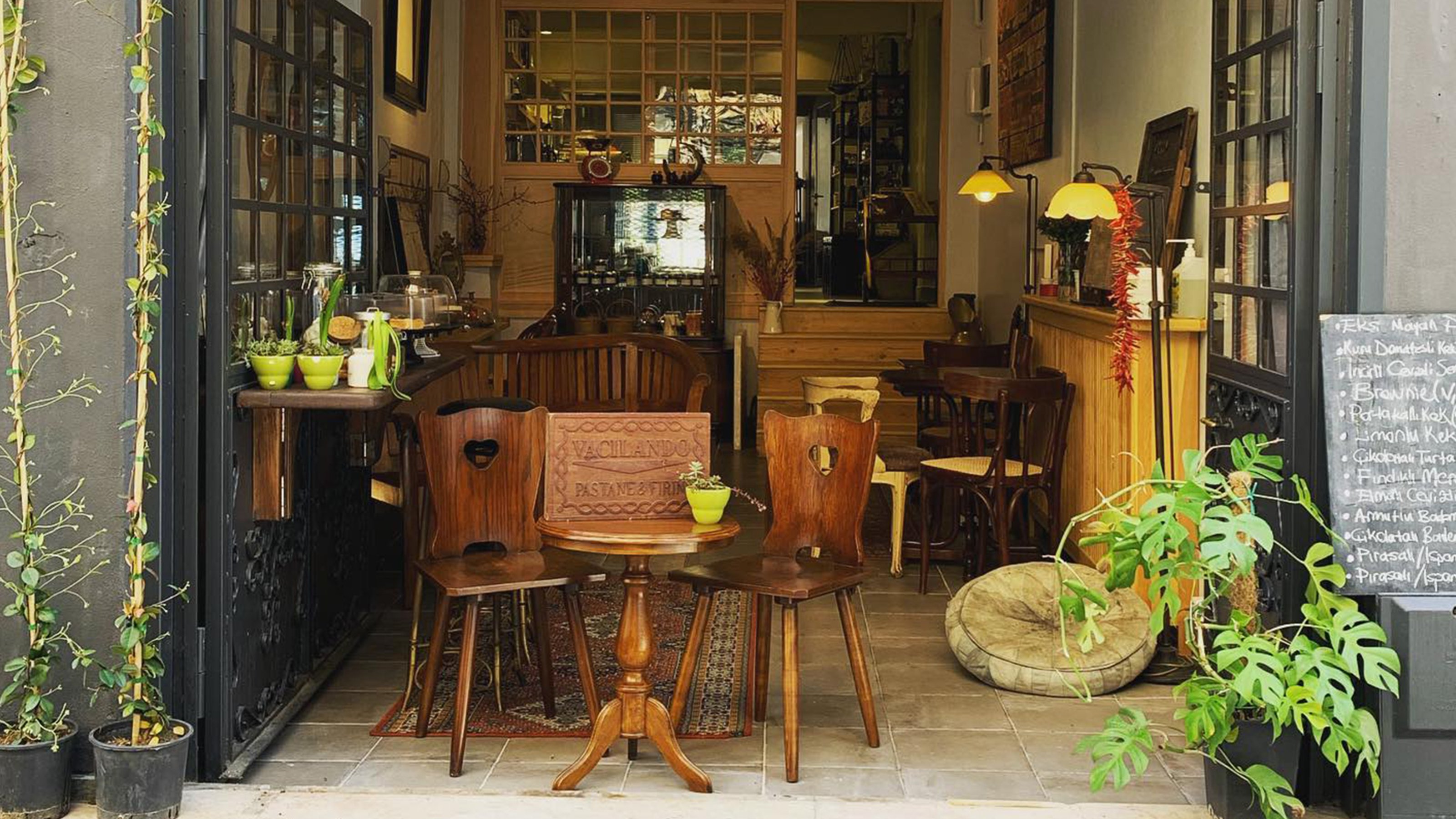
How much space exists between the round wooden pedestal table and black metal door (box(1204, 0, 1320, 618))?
146 cm

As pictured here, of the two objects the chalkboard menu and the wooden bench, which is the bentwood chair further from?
the chalkboard menu

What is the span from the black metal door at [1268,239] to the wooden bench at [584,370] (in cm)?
280

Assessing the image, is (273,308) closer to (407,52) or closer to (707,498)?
(707,498)

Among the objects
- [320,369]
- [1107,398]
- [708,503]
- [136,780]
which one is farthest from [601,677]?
[1107,398]

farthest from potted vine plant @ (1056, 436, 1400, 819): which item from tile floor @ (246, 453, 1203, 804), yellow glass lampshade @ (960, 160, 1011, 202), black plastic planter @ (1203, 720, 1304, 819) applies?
yellow glass lampshade @ (960, 160, 1011, 202)

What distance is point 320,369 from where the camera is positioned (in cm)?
408

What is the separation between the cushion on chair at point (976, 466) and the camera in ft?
20.5

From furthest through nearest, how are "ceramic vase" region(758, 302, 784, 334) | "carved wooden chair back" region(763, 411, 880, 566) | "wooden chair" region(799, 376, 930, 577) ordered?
"ceramic vase" region(758, 302, 784, 334)
"wooden chair" region(799, 376, 930, 577)
"carved wooden chair back" region(763, 411, 880, 566)

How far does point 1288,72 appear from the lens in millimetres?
3883

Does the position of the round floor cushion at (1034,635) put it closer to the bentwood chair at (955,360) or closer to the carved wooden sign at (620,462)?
the carved wooden sign at (620,462)

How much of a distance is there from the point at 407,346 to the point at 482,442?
76 cm

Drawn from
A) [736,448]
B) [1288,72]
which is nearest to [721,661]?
[1288,72]

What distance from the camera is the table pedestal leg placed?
151 inches

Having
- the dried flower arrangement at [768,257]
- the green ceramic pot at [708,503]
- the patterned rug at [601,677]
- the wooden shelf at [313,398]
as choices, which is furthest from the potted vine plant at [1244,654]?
the dried flower arrangement at [768,257]
